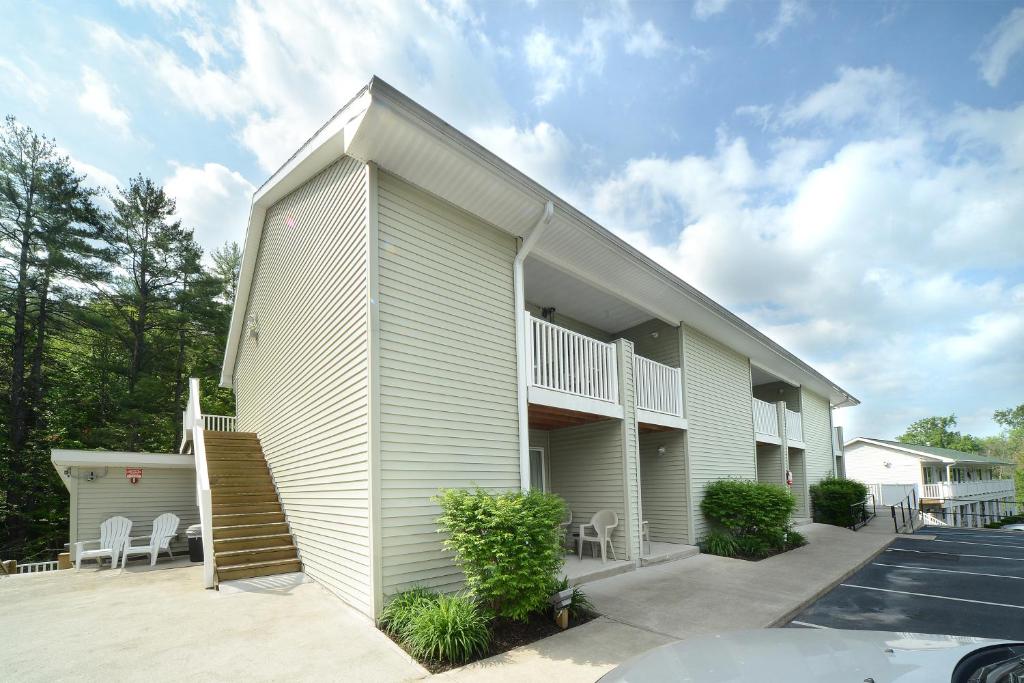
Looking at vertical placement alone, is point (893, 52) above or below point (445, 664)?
above

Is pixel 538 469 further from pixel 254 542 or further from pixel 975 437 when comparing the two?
pixel 975 437

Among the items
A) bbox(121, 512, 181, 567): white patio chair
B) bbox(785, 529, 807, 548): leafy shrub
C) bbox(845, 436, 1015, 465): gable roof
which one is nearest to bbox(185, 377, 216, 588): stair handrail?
bbox(121, 512, 181, 567): white patio chair

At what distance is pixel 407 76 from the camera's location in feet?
26.0

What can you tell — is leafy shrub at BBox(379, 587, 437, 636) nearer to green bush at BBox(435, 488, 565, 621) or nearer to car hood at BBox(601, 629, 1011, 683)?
green bush at BBox(435, 488, 565, 621)

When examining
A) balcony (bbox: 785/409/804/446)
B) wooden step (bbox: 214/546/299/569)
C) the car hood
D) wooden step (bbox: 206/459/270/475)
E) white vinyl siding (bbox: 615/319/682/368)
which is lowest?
wooden step (bbox: 214/546/299/569)

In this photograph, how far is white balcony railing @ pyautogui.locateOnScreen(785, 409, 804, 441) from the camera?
678 inches

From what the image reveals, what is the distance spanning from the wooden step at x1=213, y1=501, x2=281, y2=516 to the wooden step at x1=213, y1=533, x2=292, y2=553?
67 cm

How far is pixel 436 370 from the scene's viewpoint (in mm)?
6477

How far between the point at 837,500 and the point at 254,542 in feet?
59.4

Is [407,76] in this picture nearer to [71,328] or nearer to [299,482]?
[299,482]

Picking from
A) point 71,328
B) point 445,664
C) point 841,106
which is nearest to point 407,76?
point 841,106

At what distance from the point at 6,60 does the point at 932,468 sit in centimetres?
4441

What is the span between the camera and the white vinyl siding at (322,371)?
6.06m

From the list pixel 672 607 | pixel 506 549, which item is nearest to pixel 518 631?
pixel 506 549
